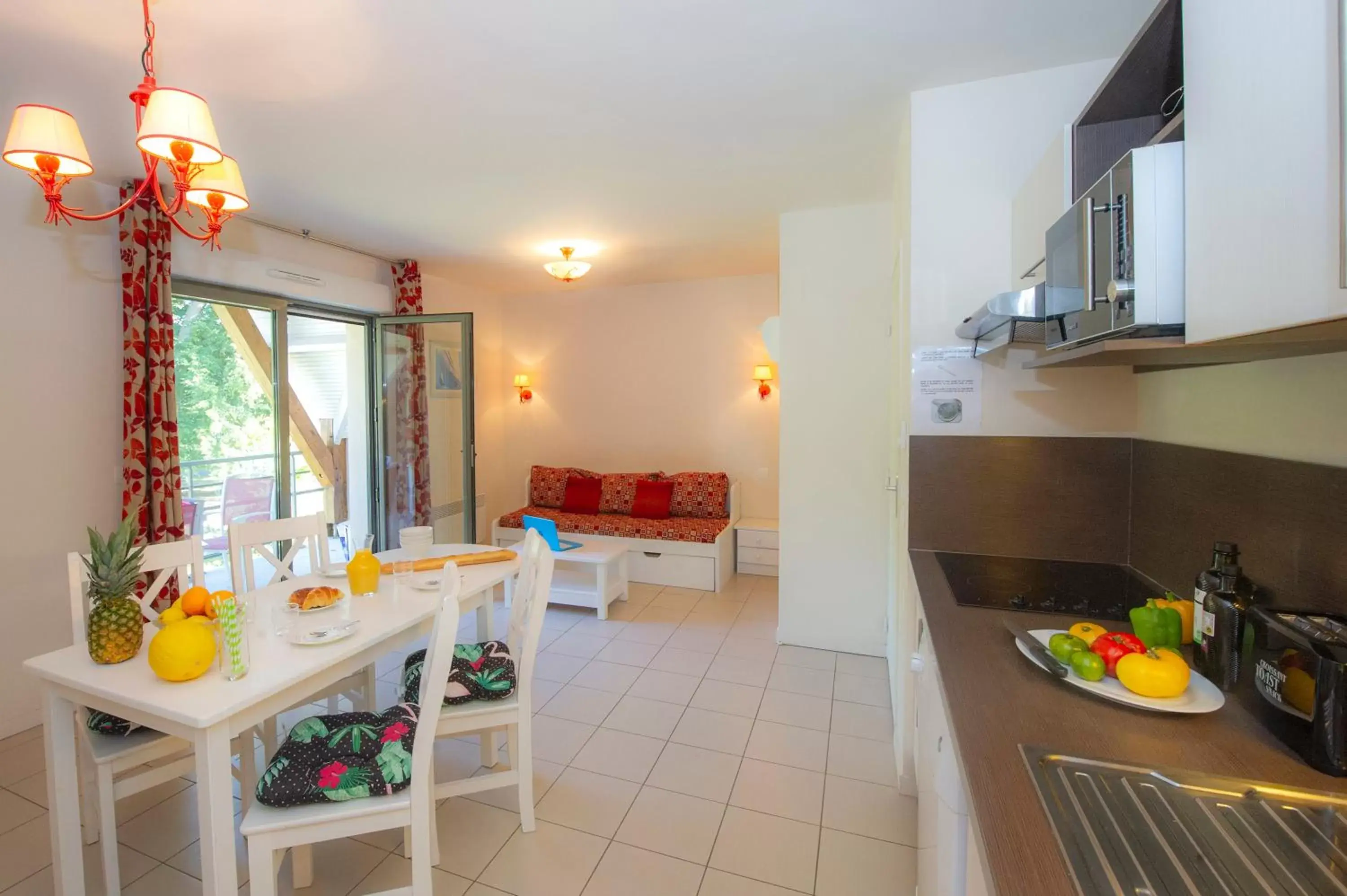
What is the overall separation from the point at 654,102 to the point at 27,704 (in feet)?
11.9

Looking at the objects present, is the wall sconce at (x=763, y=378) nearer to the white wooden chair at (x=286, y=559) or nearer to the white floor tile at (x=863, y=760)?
the white floor tile at (x=863, y=760)

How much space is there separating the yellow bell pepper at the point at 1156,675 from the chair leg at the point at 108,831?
239cm

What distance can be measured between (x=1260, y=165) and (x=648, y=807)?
7.33ft

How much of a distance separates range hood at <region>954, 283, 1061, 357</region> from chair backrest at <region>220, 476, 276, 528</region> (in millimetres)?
4546

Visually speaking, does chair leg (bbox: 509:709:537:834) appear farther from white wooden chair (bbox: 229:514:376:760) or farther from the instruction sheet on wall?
the instruction sheet on wall

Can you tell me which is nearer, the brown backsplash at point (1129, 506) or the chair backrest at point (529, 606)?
the brown backsplash at point (1129, 506)

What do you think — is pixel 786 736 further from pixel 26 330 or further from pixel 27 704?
pixel 26 330

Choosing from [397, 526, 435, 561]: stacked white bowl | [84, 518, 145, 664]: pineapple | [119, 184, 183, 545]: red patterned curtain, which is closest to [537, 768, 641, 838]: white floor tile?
[397, 526, 435, 561]: stacked white bowl

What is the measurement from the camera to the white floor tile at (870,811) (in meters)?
1.93

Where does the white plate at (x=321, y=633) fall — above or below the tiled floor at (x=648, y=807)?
above

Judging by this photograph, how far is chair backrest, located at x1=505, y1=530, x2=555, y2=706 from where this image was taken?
1.92 meters

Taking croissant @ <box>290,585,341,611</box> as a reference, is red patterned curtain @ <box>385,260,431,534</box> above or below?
above

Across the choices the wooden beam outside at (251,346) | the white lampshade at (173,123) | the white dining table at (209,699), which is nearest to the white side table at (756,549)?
the white dining table at (209,699)

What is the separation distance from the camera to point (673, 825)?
198 centimetres
